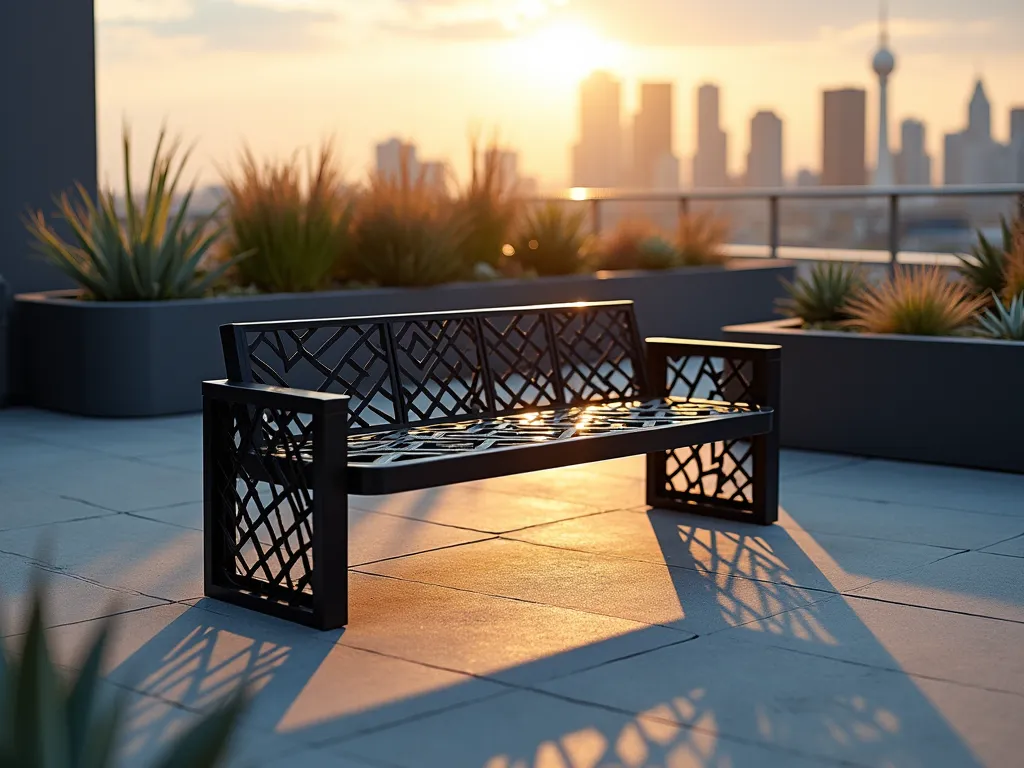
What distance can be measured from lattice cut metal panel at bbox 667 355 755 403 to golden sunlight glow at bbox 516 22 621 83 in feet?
16.9

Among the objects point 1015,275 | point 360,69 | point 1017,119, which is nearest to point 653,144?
point 1017,119

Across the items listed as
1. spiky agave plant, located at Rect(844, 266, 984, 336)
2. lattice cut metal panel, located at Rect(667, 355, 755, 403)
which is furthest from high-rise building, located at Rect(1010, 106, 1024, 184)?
spiky agave plant, located at Rect(844, 266, 984, 336)

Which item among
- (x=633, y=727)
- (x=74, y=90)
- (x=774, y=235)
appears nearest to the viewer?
(x=633, y=727)

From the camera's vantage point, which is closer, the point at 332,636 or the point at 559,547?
the point at 332,636

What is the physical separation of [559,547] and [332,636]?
1135 mm

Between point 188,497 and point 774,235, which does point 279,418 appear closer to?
point 188,497

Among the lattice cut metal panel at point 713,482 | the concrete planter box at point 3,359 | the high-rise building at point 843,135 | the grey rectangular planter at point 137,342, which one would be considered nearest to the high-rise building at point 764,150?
the high-rise building at point 843,135

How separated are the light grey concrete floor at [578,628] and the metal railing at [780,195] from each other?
6.23 meters

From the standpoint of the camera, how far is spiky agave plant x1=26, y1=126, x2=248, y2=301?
289 inches

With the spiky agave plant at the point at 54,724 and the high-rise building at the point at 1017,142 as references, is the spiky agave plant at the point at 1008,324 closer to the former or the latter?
the spiky agave plant at the point at 54,724

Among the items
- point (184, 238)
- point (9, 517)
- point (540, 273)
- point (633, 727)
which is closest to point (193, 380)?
point (184, 238)

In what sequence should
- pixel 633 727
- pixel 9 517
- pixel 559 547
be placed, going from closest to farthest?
pixel 633 727, pixel 559 547, pixel 9 517

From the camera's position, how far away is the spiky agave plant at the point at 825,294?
6812 mm

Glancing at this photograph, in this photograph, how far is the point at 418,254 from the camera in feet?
27.9
